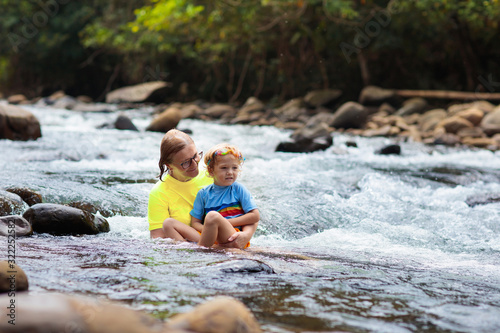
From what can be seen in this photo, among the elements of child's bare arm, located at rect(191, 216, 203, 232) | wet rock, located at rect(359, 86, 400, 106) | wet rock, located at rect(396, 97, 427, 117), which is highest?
wet rock, located at rect(359, 86, 400, 106)

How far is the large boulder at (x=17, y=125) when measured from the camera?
908cm

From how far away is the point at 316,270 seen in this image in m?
3.24

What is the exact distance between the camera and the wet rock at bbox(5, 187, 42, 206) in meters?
4.85

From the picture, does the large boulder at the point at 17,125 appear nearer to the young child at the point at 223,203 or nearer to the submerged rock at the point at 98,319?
the young child at the point at 223,203

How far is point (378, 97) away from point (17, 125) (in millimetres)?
10158

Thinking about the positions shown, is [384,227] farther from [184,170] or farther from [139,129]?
[139,129]

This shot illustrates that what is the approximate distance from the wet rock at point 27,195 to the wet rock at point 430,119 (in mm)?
9787

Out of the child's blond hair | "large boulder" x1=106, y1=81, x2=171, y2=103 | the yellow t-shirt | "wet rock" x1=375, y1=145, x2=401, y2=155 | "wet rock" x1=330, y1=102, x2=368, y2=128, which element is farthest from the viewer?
"large boulder" x1=106, y1=81, x2=171, y2=103

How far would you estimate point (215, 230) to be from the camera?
356 cm

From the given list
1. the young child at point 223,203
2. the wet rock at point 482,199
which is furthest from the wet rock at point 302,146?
the young child at point 223,203

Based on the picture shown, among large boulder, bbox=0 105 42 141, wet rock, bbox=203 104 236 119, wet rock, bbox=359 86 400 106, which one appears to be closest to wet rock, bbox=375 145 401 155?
large boulder, bbox=0 105 42 141

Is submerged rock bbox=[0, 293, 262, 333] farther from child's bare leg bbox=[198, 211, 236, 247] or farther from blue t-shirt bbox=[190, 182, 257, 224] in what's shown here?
blue t-shirt bbox=[190, 182, 257, 224]

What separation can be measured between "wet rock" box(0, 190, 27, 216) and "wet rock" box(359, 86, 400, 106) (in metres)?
13.0

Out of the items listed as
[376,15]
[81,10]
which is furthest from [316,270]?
[81,10]
